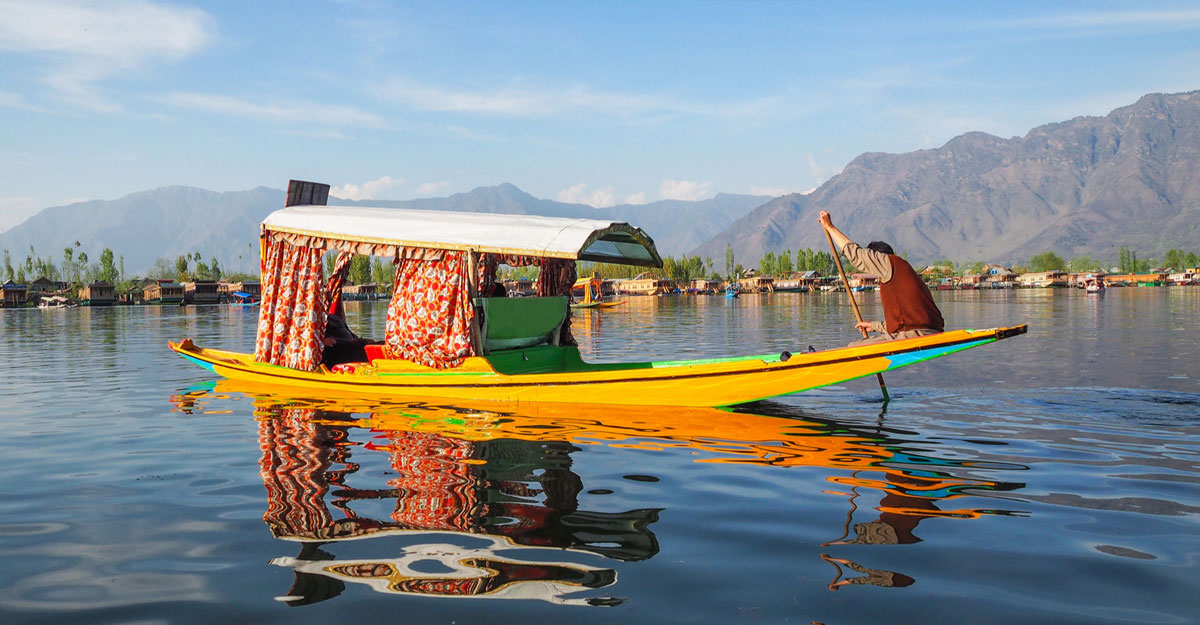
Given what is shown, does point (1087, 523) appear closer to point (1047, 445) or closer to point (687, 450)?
point (1047, 445)

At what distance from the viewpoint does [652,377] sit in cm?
1143

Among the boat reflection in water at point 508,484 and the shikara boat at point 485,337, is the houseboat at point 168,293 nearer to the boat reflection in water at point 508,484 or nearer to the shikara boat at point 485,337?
the shikara boat at point 485,337

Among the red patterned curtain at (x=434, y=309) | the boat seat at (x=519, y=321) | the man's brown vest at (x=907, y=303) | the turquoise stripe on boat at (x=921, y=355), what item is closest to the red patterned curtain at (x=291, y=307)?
the red patterned curtain at (x=434, y=309)

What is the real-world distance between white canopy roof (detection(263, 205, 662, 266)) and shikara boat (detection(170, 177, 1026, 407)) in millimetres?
22

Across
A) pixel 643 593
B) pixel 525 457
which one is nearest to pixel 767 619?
pixel 643 593

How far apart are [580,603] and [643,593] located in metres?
0.40

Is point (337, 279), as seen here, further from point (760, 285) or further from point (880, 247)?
point (760, 285)

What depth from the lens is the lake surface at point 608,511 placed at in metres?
4.87

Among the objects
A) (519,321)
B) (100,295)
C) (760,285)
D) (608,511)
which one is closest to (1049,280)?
(760,285)

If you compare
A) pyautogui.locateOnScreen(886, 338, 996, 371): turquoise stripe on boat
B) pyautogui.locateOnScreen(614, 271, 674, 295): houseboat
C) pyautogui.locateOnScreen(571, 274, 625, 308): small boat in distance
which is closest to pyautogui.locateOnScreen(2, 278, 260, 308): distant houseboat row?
pyautogui.locateOnScreen(571, 274, 625, 308): small boat in distance

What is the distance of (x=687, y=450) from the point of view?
9281mm

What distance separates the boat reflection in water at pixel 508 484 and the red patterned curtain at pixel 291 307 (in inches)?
48.3

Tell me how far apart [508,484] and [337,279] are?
7.49m

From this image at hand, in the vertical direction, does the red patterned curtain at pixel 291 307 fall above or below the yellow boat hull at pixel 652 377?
above
